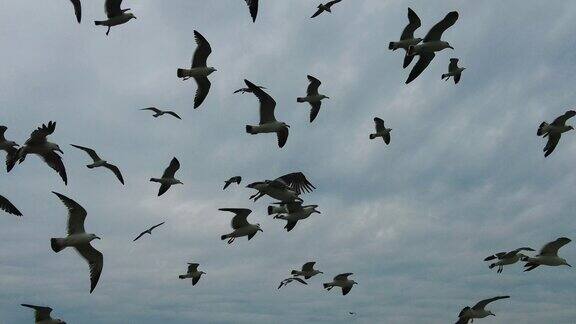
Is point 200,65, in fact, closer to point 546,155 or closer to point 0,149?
point 0,149

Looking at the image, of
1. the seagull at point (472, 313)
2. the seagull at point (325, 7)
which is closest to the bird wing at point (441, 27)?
the seagull at point (325, 7)

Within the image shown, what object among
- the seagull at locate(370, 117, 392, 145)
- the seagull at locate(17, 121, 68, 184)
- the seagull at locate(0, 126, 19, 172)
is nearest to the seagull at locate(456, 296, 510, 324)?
the seagull at locate(370, 117, 392, 145)

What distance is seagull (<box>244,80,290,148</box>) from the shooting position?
27766 mm

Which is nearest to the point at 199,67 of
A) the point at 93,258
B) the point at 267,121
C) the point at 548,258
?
the point at 267,121

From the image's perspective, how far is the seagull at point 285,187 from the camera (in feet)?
87.9

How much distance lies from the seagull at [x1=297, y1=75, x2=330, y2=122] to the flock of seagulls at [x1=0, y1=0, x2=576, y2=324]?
0.05 meters

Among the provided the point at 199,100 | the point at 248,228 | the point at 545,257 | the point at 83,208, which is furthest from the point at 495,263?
the point at 83,208

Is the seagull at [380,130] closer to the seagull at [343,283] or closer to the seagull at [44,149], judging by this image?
the seagull at [343,283]

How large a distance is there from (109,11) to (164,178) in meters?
8.56

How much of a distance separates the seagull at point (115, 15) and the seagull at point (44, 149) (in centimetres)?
406

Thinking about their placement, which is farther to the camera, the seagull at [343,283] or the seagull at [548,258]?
the seagull at [343,283]

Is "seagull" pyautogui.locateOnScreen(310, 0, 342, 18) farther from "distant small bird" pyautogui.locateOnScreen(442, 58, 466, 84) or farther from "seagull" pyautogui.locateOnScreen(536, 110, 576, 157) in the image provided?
"seagull" pyautogui.locateOnScreen(536, 110, 576, 157)

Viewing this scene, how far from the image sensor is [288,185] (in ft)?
92.4

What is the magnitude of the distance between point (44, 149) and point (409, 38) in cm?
1443
